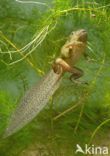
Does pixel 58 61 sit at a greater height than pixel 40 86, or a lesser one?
greater

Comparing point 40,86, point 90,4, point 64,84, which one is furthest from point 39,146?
point 90,4

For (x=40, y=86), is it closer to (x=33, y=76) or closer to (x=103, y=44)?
(x=103, y=44)

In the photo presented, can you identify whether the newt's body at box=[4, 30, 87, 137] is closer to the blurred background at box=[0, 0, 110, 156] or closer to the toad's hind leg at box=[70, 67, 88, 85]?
the toad's hind leg at box=[70, 67, 88, 85]

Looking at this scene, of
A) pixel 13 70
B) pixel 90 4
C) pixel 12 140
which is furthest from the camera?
pixel 13 70

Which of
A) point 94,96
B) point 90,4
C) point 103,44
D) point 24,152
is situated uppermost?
point 90,4

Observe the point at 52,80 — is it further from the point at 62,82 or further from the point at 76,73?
the point at 62,82

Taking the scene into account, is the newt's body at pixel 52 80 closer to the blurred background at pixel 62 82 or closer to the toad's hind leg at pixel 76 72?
the toad's hind leg at pixel 76 72

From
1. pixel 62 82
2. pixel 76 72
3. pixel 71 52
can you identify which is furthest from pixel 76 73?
pixel 62 82
